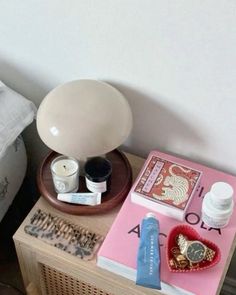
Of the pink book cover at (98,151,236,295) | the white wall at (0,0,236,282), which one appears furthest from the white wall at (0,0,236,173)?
the pink book cover at (98,151,236,295)

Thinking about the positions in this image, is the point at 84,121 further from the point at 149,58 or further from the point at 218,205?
the point at 218,205

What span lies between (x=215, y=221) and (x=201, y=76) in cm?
26

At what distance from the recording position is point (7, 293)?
118 cm

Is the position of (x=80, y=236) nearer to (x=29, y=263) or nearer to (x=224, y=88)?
(x=29, y=263)

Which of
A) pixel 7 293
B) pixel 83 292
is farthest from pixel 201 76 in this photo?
pixel 7 293

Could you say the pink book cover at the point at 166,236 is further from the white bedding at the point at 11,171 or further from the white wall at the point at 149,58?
the white bedding at the point at 11,171

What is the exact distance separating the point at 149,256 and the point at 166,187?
150 mm

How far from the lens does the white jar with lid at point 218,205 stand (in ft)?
2.41

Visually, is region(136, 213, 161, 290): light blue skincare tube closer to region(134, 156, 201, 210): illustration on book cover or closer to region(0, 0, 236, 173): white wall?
region(134, 156, 201, 210): illustration on book cover

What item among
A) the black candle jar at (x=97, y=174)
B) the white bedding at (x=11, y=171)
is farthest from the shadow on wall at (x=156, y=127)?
the white bedding at (x=11, y=171)

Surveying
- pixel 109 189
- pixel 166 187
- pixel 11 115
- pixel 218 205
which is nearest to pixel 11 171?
pixel 11 115

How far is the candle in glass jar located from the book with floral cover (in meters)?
0.12

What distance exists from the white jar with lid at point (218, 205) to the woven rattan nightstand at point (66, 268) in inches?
6.4

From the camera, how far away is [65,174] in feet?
2.76
